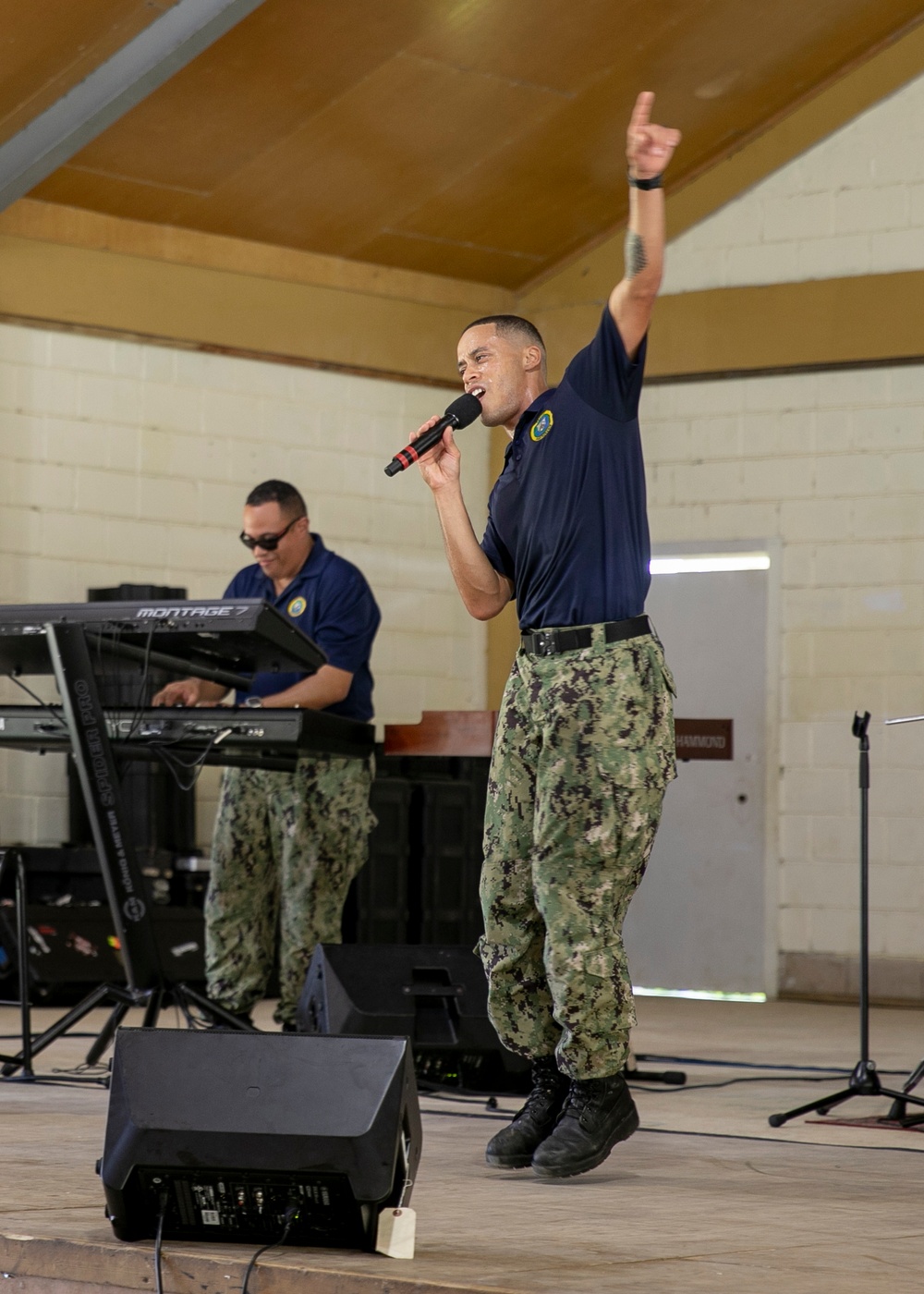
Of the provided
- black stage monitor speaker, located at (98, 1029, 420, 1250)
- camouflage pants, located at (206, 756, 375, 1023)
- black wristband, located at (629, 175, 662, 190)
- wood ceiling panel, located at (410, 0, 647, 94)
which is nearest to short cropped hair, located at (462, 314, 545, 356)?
black wristband, located at (629, 175, 662, 190)

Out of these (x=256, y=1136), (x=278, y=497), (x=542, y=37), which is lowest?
(x=256, y=1136)

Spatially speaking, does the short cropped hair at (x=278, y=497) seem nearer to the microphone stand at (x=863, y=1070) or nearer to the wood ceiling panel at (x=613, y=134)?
the microphone stand at (x=863, y=1070)

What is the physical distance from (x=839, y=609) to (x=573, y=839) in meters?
4.72

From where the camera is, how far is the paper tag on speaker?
7.40ft

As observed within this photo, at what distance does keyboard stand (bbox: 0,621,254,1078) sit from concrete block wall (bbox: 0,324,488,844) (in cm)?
299

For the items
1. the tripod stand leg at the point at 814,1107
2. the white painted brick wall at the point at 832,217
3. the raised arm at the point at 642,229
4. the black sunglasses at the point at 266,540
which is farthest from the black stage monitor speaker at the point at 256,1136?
the white painted brick wall at the point at 832,217

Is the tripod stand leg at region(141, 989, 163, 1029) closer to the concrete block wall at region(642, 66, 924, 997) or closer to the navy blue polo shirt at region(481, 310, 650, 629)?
the navy blue polo shirt at region(481, 310, 650, 629)

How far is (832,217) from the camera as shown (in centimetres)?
761

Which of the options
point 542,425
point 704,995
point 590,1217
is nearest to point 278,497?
point 542,425

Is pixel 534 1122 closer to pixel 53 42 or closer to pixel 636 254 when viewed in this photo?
pixel 636 254

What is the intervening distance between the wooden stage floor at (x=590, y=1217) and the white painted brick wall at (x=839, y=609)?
3.17m

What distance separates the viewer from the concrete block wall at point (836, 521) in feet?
24.1

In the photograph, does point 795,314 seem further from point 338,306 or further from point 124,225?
point 124,225

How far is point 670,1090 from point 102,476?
3.90m
